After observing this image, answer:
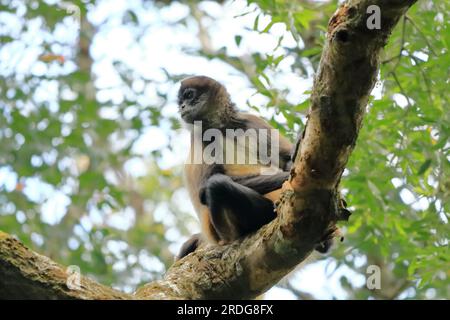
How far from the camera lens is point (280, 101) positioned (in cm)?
860

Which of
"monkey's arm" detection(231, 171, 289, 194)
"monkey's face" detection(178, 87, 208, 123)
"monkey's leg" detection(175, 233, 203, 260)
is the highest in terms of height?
"monkey's face" detection(178, 87, 208, 123)

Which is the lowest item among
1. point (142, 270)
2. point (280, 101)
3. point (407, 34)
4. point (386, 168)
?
point (142, 270)

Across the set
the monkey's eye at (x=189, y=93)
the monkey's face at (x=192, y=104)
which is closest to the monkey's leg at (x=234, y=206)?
the monkey's face at (x=192, y=104)

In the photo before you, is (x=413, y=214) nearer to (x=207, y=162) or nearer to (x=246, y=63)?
(x=207, y=162)

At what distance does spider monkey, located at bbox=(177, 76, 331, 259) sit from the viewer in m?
6.93

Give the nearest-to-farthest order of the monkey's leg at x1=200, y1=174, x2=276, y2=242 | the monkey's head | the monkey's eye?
the monkey's leg at x1=200, y1=174, x2=276, y2=242 → the monkey's head → the monkey's eye

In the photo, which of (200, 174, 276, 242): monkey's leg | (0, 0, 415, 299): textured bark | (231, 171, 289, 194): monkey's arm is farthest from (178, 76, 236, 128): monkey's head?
(0, 0, 415, 299): textured bark

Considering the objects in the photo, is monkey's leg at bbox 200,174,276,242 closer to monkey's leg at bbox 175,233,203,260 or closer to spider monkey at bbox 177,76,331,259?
spider monkey at bbox 177,76,331,259

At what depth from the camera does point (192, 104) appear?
28.8 feet

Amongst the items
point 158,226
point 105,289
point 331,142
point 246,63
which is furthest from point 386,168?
point 158,226

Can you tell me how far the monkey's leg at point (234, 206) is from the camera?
6.89m

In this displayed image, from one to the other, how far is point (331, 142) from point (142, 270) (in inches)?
369

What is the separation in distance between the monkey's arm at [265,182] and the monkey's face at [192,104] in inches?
62.7

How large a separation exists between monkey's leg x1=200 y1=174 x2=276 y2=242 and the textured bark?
74 cm
